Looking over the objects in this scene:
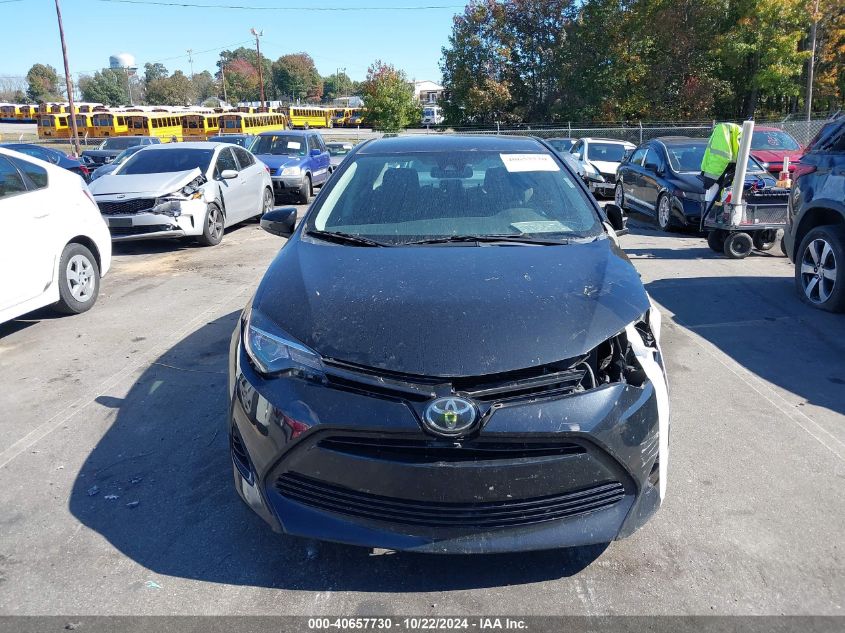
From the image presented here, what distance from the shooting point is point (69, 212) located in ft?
21.3

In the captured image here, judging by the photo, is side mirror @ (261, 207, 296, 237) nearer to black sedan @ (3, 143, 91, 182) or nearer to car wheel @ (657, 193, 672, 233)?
car wheel @ (657, 193, 672, 233)

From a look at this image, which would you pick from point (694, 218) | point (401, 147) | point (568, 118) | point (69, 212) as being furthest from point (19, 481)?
point (568, 118)

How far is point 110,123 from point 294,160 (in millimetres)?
36049

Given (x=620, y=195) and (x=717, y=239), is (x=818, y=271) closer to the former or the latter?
(x=717, y=239)

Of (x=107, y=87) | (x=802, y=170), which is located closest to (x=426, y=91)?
(x=107, y=87)

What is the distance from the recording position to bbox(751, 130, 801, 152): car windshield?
48.9ft

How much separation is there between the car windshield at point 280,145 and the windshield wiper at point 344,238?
13.5m

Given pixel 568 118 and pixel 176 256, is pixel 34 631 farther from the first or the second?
pixel 568 118

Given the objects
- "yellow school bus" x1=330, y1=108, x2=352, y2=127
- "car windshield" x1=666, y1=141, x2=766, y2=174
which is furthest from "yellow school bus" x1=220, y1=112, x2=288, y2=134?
"car windshield" x1=666, y1=141, x2=766, y2=174

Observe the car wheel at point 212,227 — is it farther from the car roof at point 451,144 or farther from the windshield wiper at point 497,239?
the windshield wiper at point 497,239

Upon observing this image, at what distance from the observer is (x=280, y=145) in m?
16.9

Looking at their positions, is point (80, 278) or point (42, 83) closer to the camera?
point (80, 278)

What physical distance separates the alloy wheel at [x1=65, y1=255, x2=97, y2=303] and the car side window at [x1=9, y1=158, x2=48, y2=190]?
74 centimetres

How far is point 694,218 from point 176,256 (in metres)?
8.24
